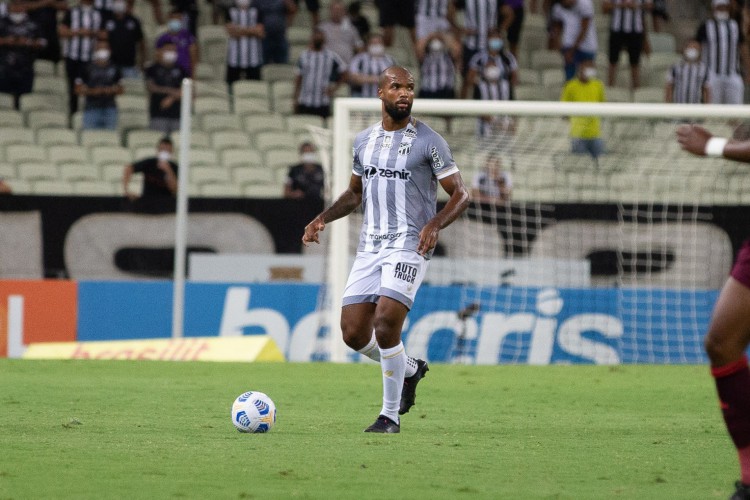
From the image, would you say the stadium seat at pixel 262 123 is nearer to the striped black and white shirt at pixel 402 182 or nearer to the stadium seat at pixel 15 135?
the stadium seat at pixel 15 135

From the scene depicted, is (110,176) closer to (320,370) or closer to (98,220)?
(98,220)

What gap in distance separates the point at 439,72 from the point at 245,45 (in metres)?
3.24

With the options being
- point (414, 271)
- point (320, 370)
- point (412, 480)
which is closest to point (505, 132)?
point (320, 370)

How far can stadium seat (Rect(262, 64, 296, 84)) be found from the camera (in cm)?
2138

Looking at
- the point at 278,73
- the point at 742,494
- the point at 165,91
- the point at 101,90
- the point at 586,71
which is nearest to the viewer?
the point at 742,494

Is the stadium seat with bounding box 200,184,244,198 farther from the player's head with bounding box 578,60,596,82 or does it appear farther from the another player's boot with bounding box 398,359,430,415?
the another player's boot with bounding box 398,359,430,415

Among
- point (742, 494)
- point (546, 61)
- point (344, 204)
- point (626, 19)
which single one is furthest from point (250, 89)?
point (742, 494)

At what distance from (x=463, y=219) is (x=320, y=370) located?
4.71 meters

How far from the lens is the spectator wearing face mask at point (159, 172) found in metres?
17.6

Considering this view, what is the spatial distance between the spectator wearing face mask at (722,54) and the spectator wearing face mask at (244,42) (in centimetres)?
718

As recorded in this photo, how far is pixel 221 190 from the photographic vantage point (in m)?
18.7

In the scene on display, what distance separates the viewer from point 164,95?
19.4m

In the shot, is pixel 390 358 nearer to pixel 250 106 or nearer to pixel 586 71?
pixel 586 71

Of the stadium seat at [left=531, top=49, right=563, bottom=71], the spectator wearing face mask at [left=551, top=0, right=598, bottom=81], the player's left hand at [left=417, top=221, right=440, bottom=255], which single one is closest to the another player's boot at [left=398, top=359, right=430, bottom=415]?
the player's left hand at [left=417, top=221, right=440, bottom=255]
